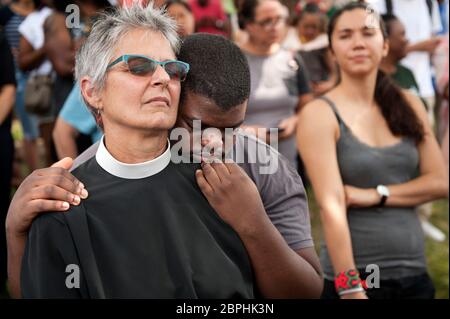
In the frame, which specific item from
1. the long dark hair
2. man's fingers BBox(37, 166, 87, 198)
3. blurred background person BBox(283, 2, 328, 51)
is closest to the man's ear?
man's fingers BBox(37, 166, 87, 198)

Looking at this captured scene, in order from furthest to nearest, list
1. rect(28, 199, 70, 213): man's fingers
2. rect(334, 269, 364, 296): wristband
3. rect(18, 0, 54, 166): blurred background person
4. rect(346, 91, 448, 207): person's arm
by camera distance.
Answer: rect(18, 0, 54, 166): blurred background person < rect(346, 91, 448, 207): person's arm < rect(334, 269, 364, 296): wristband < rect(28, 199, 70, 213): man's fingers

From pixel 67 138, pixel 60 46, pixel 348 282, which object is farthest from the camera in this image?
pixel 60 46

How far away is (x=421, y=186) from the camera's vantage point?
286cm

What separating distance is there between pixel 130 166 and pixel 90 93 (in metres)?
0.25

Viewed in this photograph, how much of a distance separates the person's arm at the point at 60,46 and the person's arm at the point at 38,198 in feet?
8.28

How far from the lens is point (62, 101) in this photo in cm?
419

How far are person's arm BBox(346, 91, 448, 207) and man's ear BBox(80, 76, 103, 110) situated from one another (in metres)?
1.32

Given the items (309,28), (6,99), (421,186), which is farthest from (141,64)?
(309,28)

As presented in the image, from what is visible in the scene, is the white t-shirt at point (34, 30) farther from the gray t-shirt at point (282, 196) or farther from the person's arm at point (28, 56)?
the gray t-shirt at point (282, 196)

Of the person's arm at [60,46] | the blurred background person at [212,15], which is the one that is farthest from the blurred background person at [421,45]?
the person's arm at [60,46]

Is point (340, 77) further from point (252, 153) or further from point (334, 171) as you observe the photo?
point (252, 153)

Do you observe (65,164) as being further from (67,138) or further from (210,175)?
(67,138)

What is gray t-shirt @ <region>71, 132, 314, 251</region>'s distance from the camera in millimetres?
1865

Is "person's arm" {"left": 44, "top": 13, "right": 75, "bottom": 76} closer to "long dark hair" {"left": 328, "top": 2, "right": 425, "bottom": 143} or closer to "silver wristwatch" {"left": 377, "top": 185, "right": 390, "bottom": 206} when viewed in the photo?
"long dark hair" {"left": 328, "top": 2, "right": 425, "bottom": 143}
